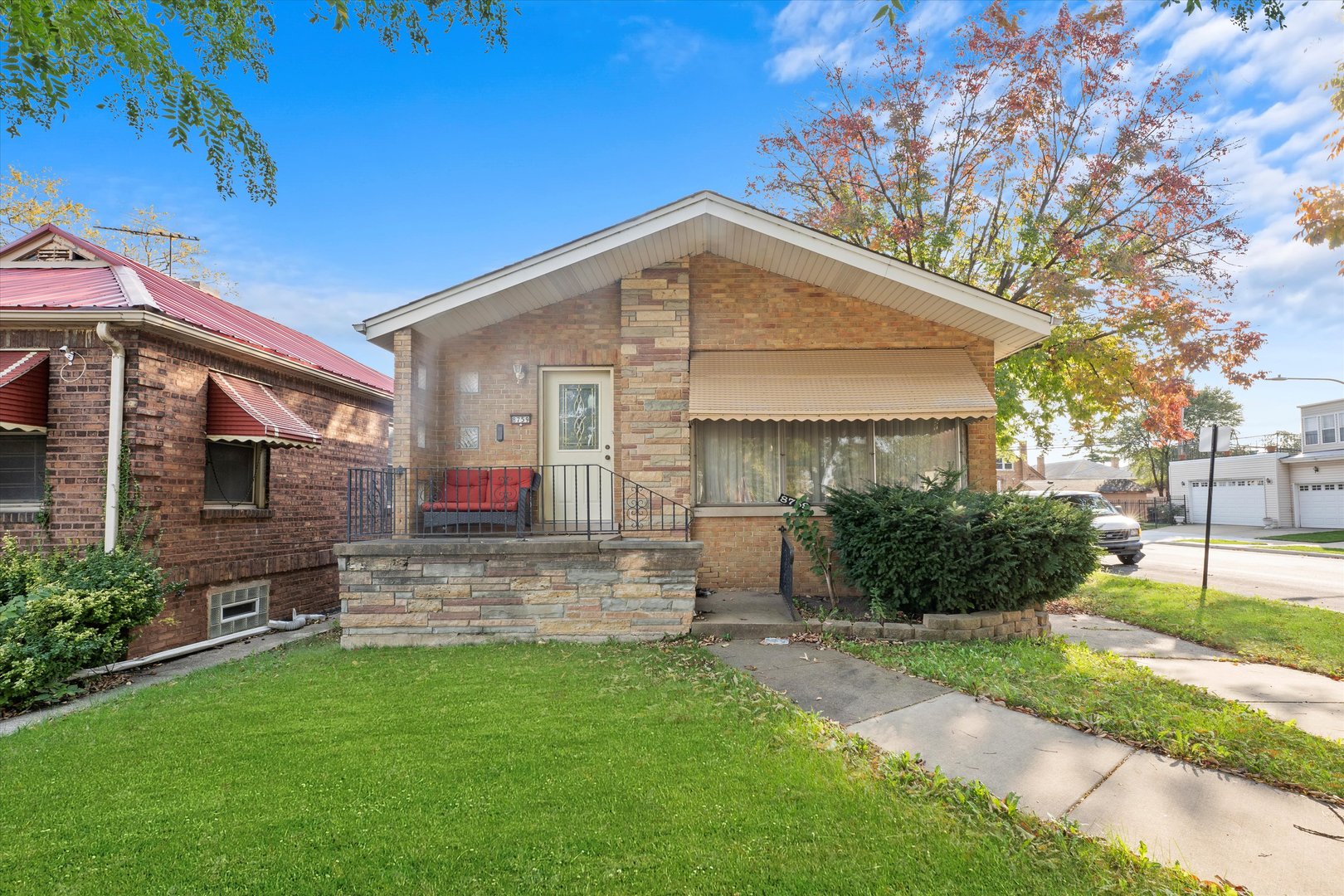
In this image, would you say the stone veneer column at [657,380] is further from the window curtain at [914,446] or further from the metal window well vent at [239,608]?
the metal window well vent at [239,608]

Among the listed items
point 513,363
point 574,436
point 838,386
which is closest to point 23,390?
point 513,363

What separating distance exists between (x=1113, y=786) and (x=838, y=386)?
5.34 meters

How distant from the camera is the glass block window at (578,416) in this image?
8766 millimetres

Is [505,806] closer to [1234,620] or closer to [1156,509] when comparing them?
[1234,620]

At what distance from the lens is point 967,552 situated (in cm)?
655

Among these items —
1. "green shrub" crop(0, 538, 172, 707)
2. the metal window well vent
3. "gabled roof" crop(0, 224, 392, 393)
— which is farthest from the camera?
the metal window well vent

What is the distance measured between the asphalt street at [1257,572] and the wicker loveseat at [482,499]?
431 inches

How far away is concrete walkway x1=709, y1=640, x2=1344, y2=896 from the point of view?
2.77m

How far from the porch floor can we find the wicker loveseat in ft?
7.55

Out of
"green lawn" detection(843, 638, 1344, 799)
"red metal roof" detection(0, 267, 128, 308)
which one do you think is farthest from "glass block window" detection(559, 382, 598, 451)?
"red metal roof" detection(0, 267, 128, 308)

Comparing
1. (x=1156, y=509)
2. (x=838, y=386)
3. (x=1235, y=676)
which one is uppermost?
(x=838, y=386)

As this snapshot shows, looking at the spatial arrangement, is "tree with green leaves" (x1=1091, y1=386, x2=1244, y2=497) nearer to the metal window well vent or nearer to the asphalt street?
the asphalt street

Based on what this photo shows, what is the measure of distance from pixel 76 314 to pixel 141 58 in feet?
14.9

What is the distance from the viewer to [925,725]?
4258 millimetres
